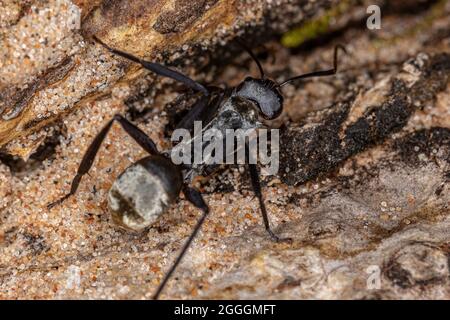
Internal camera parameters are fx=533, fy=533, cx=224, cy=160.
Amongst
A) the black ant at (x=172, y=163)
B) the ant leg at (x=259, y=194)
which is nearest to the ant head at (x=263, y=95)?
the black ant at (x=172, y=163)

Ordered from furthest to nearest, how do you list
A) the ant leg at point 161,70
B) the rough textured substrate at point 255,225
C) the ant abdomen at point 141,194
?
the ant leg at point 161,70, the ant abdomen at point 141,194, the rough textured substrate at point 255,225

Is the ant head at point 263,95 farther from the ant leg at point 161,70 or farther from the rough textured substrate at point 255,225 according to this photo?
the ant leg at point 161,70

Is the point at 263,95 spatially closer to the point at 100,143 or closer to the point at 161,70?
the point at 161,70

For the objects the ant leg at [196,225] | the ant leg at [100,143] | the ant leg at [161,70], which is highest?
the ant leg at [161,70]

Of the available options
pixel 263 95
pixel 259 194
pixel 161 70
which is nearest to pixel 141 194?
pixel 259 194

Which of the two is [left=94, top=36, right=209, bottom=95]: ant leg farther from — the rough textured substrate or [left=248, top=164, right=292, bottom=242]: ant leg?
[left=248, top=164, right=292, bottom=242]: ant leg

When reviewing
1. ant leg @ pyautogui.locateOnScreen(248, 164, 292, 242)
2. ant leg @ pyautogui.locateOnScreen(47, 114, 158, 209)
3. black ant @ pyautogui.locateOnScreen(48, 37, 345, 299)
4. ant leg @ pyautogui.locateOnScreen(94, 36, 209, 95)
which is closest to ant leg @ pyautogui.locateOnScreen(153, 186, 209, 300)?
black ant @ pyautogui.locateOnScreen(48, 37, 345, 299)

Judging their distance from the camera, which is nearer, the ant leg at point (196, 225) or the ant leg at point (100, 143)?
the ant leg at point (196, 225)
